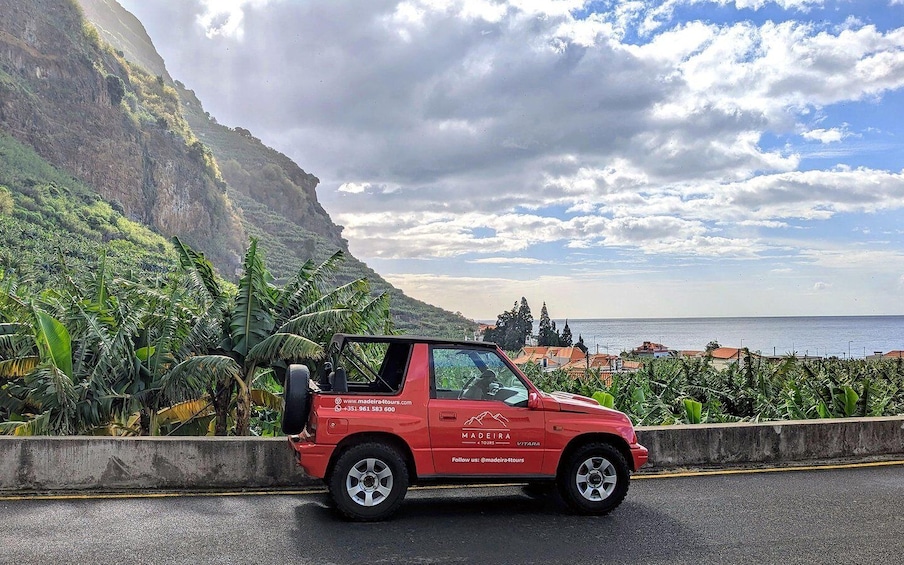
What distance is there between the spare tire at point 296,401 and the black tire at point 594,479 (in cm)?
248

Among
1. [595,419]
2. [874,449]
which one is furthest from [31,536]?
[874,449]

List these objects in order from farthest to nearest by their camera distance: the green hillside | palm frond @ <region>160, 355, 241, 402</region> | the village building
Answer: the green hillside, the village building, palm frond @ <region>160, 355, 241, 402</region>

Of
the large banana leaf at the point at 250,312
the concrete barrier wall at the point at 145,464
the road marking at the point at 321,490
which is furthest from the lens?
the large banana leaf at the point at 250,312

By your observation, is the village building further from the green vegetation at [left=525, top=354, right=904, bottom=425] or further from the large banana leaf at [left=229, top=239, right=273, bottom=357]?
the large banana leaf at [left=229, top=239, right=273, bottom=357]

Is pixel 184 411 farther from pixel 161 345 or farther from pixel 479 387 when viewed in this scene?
pixel 479 387

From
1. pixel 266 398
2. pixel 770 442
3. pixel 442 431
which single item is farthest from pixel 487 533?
pixel 266 398

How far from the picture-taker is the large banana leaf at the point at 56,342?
1101 cm

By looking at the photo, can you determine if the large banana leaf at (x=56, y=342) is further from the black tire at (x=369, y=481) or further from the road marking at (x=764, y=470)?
the road marking at (x=764, y=470)

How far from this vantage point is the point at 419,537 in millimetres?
6504

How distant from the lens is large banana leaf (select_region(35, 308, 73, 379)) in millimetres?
11008

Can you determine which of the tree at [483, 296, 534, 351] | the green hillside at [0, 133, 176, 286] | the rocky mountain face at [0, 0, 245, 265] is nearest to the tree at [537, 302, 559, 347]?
the tree at [483, 296, 534, 351]

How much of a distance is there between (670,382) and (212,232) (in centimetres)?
16469

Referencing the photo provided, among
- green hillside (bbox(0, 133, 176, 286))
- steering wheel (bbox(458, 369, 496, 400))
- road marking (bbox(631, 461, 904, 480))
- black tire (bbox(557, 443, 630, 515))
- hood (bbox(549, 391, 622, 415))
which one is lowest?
road marking (bbox(631, 461, 904, 480))

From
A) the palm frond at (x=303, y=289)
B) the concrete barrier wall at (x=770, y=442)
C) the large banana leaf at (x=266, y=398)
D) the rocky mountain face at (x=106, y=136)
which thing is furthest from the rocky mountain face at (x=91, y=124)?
the concrete barrier wall at (x=770, y=442)
